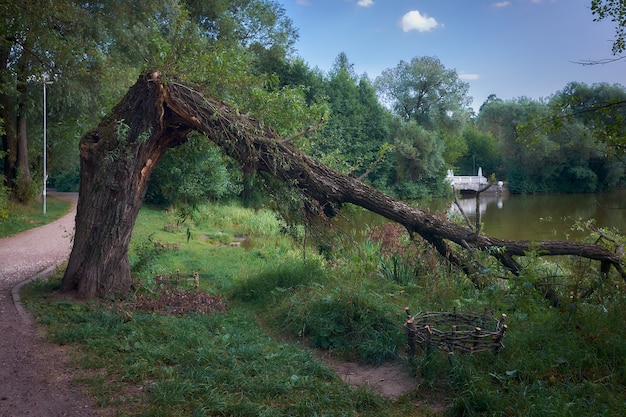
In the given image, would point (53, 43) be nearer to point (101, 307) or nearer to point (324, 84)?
point (101, 307)

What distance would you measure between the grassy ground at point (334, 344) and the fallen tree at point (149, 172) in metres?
0.56

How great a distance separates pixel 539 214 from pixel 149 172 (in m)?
26.7

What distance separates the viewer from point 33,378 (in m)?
4.99

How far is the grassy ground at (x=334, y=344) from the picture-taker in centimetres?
437

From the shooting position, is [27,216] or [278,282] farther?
[27,216]

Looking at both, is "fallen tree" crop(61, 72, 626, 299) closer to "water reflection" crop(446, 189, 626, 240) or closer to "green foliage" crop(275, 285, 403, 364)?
"green foliage" crop(275, 285, 403, 364)

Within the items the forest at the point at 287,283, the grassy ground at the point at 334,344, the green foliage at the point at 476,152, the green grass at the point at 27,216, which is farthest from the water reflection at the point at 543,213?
the green foliage at the point at 476,152

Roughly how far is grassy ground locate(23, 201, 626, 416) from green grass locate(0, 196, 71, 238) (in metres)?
9.02

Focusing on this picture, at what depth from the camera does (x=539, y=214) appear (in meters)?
30.0

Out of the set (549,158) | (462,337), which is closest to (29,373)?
(462,337)

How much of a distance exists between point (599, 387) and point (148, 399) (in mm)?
3813

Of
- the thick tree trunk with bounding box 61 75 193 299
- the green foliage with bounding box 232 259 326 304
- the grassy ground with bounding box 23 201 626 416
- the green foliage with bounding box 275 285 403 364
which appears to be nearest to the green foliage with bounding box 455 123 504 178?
the green foliage with bounding box 232 259 326 304

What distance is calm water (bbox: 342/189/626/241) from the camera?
21.3 metres

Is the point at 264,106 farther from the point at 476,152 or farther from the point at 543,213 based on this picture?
the point at 476,152
